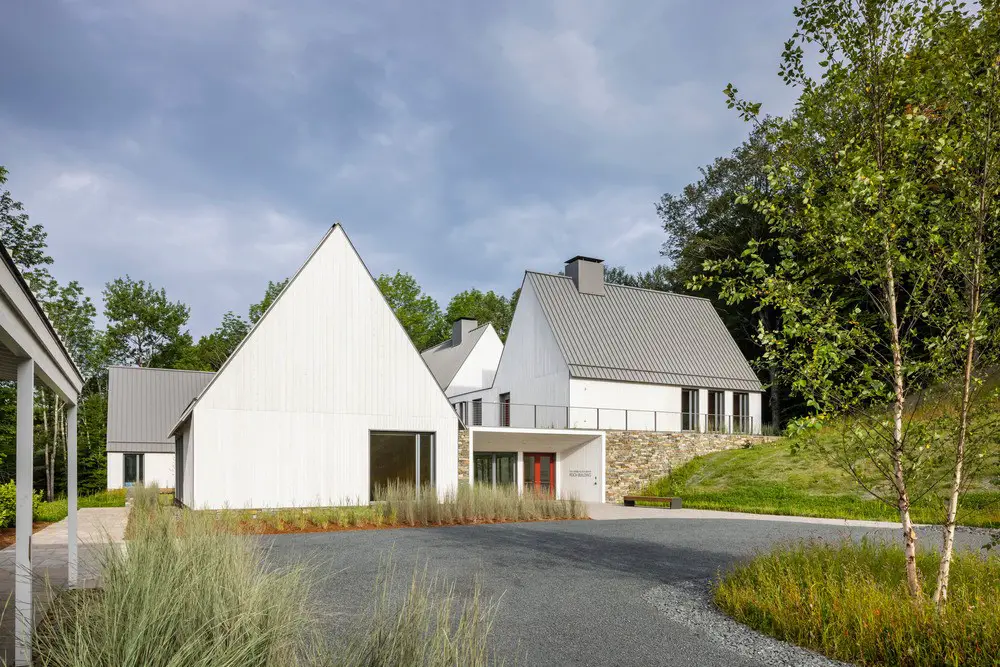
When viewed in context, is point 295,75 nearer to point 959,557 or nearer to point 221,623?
point 221,623

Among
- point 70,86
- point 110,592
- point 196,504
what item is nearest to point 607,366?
point 196,504

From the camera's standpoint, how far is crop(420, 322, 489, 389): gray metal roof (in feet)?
113

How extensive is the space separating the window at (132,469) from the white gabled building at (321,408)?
13418 mm

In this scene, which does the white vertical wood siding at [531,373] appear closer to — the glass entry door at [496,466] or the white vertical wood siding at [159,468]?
the glass entry door at [496,466]

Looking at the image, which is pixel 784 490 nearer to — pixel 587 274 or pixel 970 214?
pixel 587 274

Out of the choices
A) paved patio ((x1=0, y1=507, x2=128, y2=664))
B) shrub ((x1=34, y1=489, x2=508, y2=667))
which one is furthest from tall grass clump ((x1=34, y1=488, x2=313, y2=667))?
paved patio ((x1=0, y1=507, x2=128, y2=664))

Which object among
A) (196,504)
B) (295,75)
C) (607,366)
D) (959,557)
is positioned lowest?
(196,504)

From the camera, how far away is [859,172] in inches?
231

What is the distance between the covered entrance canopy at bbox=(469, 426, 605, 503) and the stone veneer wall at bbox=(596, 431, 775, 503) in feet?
1.68

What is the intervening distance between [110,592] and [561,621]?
3676 mm

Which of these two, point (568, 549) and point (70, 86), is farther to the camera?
point (70, 86)

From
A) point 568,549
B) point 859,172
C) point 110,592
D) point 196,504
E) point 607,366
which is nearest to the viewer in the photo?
point 110,592

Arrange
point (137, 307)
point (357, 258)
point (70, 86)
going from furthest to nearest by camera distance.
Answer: point (137, 307)
point (357, 258)
point (70, 86)

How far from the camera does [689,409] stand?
2872 centimetres
